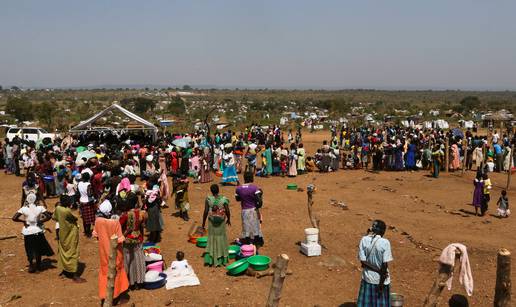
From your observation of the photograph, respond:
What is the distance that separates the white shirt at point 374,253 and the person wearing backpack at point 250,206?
121 inches

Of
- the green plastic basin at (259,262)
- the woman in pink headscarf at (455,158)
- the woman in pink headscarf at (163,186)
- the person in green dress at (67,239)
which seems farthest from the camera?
the woman in pink headscarf at (455,158)

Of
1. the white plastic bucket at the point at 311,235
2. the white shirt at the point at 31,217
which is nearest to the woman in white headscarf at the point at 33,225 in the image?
the white shirt at the point at 31,217

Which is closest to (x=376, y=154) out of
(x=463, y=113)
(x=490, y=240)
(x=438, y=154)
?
(x=438, y=154)

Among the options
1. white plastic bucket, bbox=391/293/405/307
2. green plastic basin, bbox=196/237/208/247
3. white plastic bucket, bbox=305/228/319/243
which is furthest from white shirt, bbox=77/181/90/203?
white plastic bucket, bbox=391/293/405/307

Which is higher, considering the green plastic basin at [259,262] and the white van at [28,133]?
the white van at [28,133]

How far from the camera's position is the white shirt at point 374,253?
5.77 metres

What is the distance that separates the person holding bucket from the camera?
5.79m

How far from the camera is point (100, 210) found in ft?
25.5

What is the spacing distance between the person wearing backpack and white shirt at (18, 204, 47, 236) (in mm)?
3498

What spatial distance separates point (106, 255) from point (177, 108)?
148 feet

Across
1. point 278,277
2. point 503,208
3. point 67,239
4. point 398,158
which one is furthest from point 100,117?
point 278,277

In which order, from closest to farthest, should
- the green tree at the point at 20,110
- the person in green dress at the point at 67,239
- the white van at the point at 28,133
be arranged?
the person in green dress at the point at 67,239 < the white van at the point at 28,133 < the green tree at the point at 20,110

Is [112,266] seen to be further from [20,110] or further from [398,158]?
[20,110]

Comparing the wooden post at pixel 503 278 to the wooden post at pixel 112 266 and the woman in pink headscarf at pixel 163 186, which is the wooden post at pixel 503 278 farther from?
the woman in pink headscarf at pixel 163 186
